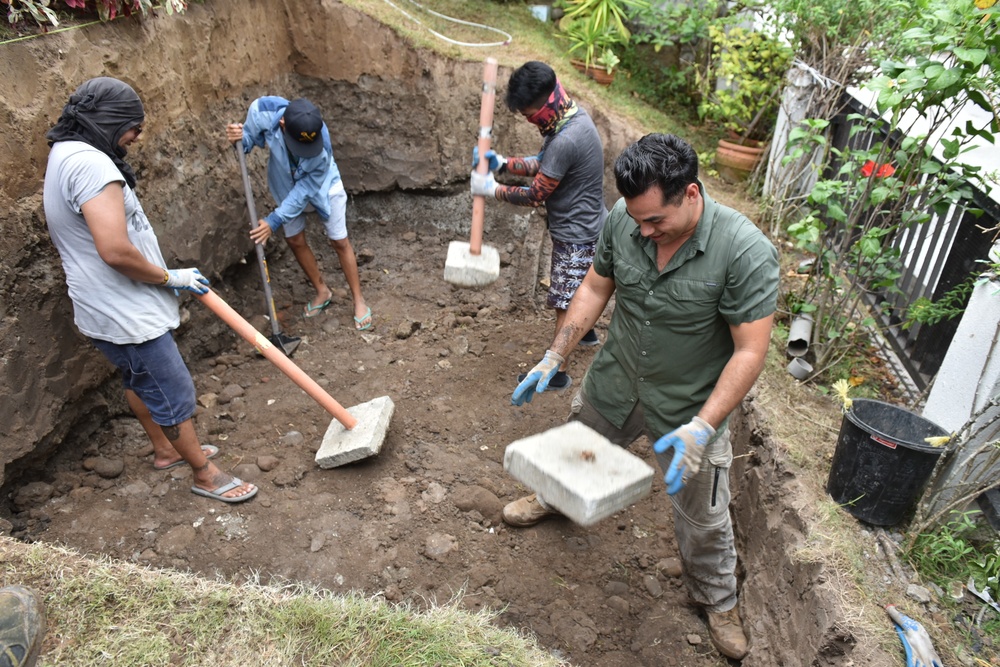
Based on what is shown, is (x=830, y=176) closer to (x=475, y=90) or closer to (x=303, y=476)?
(x=475, y=90)

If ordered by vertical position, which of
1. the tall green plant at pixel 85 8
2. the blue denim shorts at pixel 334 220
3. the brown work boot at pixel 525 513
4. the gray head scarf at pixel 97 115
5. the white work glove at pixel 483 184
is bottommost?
the brown work boot at pixel 525 513

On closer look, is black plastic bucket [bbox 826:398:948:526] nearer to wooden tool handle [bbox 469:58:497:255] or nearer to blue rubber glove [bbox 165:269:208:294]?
wooden tool handle [bbox 469:58:497:255]

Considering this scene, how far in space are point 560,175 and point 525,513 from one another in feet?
6.17

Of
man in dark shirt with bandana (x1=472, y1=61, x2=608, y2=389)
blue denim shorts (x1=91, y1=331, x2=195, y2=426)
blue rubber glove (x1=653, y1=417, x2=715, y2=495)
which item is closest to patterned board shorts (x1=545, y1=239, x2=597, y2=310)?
man in dark shirt with bandana (x1=472, y1=61, x2=608, y2=389)

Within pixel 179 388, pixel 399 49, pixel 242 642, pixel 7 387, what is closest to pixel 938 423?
pixel 242 642

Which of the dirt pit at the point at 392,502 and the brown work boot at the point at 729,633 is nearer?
the brown work boot at the point at 729,633

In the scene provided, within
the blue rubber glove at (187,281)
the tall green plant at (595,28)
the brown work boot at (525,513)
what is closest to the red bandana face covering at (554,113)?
the blue rubber glove at (187,281)

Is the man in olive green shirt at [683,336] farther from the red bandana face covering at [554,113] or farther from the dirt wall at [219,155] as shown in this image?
the red bandana face covering at [554,113]

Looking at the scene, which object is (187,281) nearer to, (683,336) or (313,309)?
(313,309)

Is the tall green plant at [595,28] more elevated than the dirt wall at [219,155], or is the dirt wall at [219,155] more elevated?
the tall green plant at [595,28]

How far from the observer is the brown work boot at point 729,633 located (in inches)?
108

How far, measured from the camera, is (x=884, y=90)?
3059 mm

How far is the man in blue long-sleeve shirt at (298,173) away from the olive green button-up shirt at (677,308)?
247 cm

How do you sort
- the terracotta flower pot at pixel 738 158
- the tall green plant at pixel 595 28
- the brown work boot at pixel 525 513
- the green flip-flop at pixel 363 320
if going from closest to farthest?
1. the brown work boot at pixel 525 513
2. the green flip-flop at pixel 363 320
3. the terracotta flower pot at pixel 738 158
4. the tall green plant at pixel 595 28
